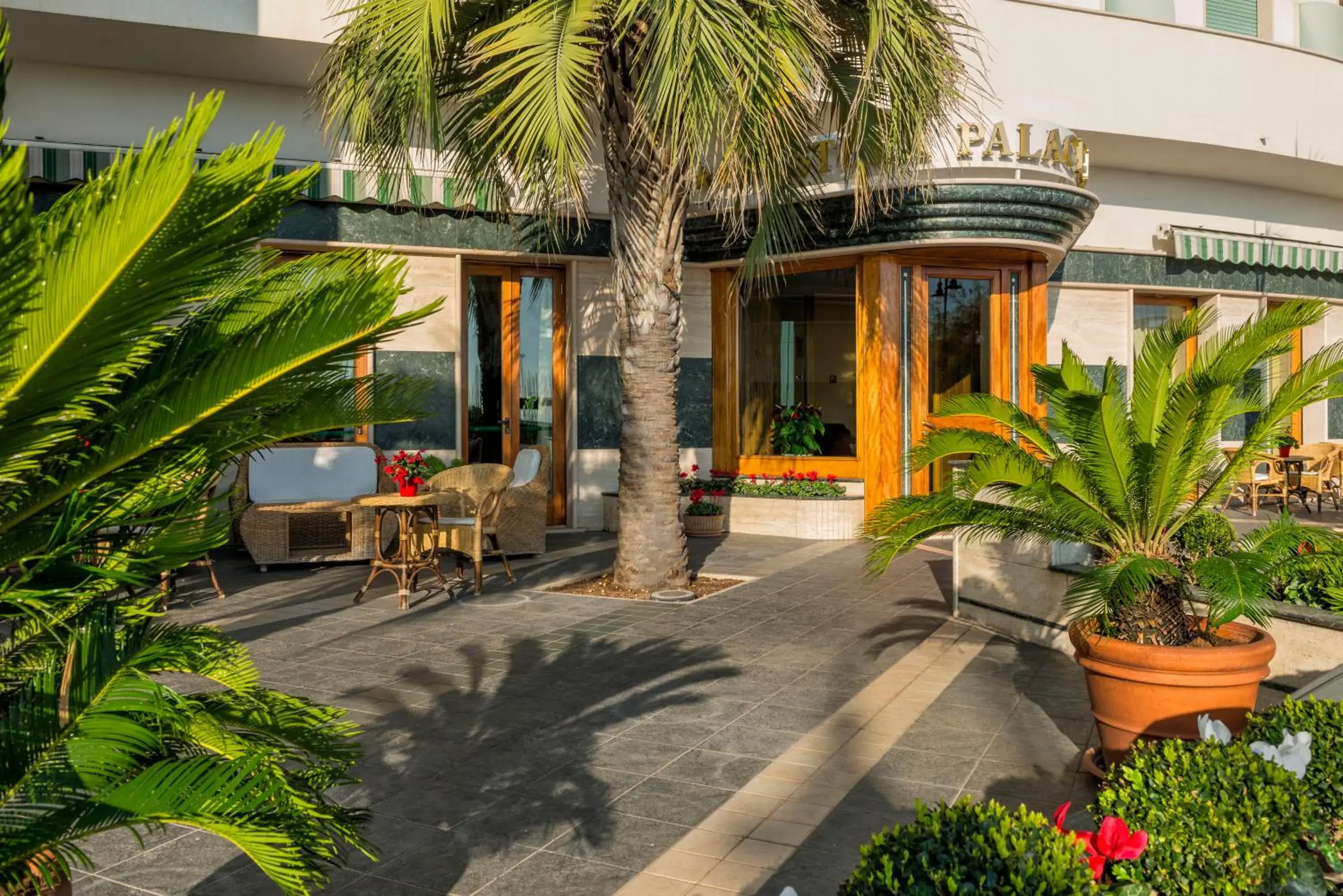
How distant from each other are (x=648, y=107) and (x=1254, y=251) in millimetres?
12712

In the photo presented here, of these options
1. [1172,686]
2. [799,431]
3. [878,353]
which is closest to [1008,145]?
[878,353]

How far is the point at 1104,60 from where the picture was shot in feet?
48.9

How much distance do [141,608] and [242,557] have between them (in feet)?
31.8

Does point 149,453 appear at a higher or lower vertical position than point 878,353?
lower

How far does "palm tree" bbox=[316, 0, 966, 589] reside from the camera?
260 inches

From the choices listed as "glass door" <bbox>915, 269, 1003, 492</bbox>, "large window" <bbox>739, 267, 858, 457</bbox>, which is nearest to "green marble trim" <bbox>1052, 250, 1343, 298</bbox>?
"glass door" <bbox>915, 269, 1003, 492</bbox>

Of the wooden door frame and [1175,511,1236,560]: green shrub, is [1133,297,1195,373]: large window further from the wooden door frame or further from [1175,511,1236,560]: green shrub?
[1175,511,1236,560]: green shrub

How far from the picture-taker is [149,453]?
6.66 ft

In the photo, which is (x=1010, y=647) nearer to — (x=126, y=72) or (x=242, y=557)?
(x=242, y=557)

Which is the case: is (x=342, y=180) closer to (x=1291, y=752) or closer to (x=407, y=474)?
(x=407, y=474)

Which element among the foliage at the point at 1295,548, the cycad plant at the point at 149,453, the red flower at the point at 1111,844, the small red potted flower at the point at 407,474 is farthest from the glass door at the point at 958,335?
the cycad plant at the point at 149,453

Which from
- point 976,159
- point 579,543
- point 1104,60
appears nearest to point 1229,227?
point 1104,60

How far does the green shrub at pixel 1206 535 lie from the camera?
5434 millimetres

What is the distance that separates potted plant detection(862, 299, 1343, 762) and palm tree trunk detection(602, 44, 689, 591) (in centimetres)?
365
